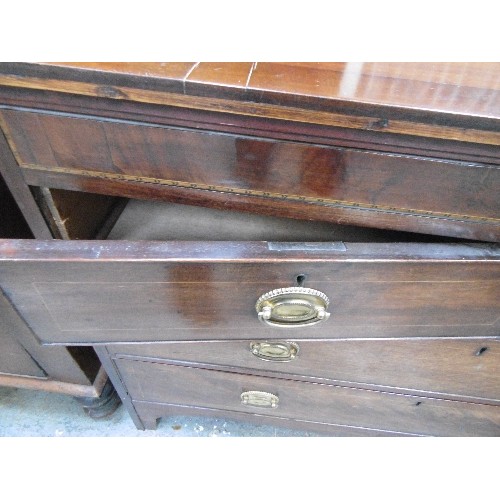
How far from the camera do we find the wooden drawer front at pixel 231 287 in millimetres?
371

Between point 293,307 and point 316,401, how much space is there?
0.27m

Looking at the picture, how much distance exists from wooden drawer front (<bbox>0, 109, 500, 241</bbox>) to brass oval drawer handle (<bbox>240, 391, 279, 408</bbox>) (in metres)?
0.30

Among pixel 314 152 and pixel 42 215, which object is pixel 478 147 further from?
pixel 42 215

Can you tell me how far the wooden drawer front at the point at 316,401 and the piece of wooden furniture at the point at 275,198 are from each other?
74 mm

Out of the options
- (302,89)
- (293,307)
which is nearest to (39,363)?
(293,307)

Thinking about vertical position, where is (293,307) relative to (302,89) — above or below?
below

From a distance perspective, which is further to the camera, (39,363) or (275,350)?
(39,363)

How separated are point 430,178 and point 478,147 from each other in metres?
0.05

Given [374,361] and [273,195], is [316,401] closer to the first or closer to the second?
[374,361]

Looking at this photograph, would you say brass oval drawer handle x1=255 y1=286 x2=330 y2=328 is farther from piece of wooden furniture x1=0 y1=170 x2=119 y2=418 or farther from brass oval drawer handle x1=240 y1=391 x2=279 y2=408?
piece of wooden furniture x1=0 y1=170 x2=119 y2=418

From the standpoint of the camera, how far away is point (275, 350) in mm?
506

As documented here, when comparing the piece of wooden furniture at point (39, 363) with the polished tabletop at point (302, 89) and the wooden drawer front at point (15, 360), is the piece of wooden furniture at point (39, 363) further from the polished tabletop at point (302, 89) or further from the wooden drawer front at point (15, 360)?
the polished tabletop at point (302, 89)

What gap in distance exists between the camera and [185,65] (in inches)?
14.2

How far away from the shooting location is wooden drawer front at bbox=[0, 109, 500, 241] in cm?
39
